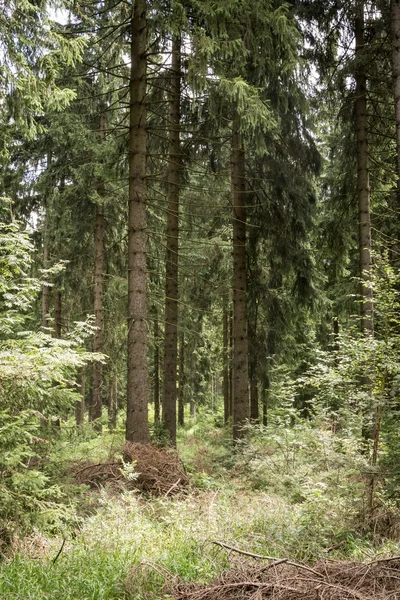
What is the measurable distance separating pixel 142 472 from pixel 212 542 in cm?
373

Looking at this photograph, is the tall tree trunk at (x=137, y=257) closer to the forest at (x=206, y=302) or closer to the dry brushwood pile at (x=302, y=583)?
the forest at (x=206, y=302)

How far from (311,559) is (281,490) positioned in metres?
2.72

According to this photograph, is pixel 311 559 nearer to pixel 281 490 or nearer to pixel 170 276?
pixel 281 490

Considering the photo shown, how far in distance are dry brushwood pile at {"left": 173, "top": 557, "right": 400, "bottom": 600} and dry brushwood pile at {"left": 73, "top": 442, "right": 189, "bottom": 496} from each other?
3621 millimetres

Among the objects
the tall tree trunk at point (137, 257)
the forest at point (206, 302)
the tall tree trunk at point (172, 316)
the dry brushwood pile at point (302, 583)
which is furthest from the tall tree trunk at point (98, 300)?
the dry brushwood pile at point (302, 583)

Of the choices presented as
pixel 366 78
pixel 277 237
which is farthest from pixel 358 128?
pixel 277 237

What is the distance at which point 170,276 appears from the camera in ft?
37.8

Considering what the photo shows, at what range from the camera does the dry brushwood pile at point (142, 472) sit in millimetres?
7262

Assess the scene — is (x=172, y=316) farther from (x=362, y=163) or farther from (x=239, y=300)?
(x=362, y=163)

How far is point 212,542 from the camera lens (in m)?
3.95

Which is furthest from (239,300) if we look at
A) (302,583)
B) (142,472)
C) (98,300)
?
(302,583)

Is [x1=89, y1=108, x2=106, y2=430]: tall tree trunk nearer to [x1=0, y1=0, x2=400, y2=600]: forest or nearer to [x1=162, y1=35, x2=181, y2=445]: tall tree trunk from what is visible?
[x1=0, y1=0, x2=400, y2=600]: forest

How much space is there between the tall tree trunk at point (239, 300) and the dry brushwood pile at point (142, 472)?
3.58 meters

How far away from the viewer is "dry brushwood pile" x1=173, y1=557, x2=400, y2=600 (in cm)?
312
